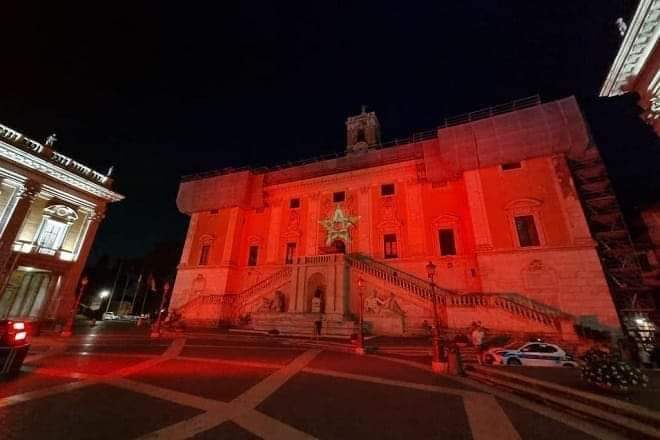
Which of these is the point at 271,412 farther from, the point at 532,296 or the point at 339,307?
the point at 532,296

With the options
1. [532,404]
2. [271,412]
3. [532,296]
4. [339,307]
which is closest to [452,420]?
[532,404]

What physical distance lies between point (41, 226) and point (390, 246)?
87.0 feet

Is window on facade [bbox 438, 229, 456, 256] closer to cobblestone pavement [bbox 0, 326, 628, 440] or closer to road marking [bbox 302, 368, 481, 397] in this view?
cobblestone pavement [bbox 0, 326, 628, 440]

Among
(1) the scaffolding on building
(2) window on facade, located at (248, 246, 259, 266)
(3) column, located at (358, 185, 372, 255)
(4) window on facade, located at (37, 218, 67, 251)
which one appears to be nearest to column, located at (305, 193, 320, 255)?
(3) column, located at (358, 185, 372, 255)

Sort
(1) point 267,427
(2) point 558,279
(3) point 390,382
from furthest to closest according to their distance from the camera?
(2) point 558,279
(3) point 390,382
(1) point 267,427

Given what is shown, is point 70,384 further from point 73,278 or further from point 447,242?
point 447,242

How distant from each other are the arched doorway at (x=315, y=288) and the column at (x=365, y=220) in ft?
15.2

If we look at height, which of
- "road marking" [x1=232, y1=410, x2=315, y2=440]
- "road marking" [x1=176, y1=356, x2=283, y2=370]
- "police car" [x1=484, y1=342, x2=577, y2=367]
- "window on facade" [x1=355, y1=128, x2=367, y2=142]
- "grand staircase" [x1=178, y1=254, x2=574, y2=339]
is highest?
"window on facade" [x1=355, y1=128, x2=367, y2=142]

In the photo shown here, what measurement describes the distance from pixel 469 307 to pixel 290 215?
17.4 metres

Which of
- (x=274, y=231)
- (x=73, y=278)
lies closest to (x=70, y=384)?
(x=73, y=278)

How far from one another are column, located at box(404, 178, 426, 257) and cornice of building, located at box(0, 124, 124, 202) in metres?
25.5

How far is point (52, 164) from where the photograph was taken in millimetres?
20016

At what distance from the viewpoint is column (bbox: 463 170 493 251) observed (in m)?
18.4

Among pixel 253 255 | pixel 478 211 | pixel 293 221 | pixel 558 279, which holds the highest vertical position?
pixel 293 221
